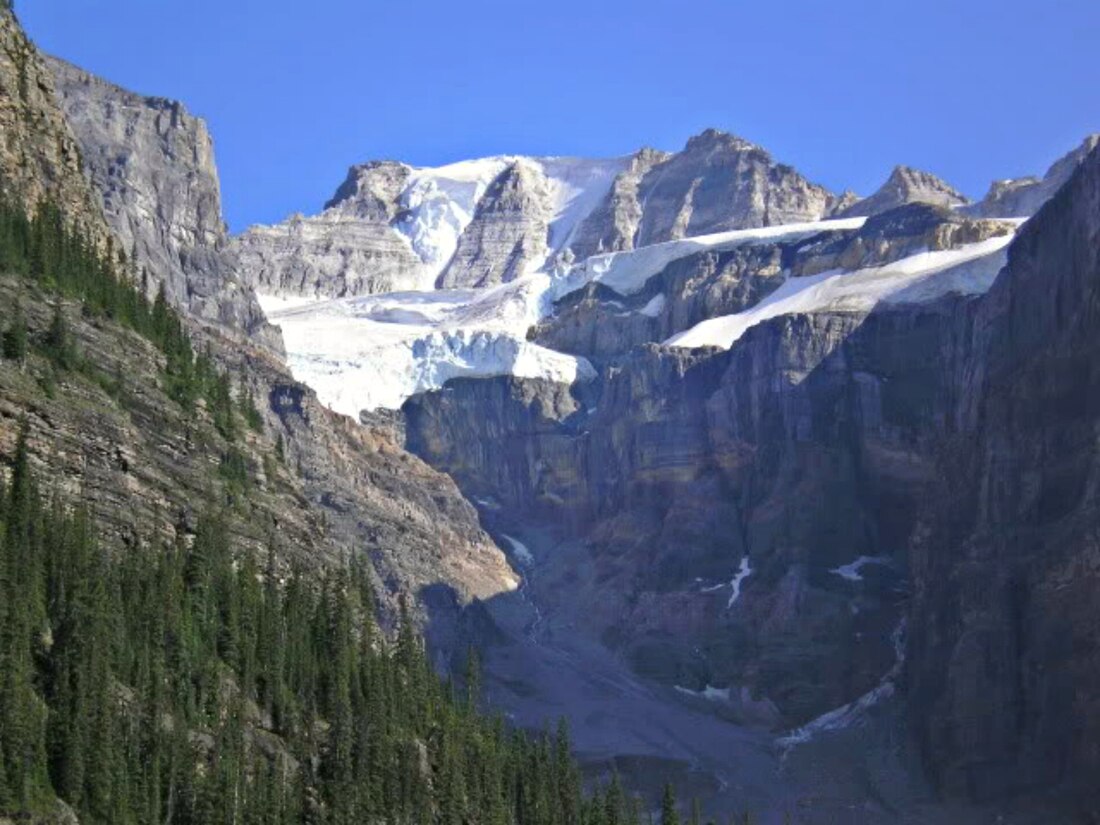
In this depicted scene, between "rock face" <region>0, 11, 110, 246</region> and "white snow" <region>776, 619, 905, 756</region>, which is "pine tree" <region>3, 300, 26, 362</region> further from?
"white snow" <region>776, 619, 905, 756</region>

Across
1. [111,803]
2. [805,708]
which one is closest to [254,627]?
[111,803]

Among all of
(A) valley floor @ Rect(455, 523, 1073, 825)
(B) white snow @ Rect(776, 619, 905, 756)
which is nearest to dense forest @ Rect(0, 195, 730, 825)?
(A) valley floor @ Rect(455, 523, 1073, 825)

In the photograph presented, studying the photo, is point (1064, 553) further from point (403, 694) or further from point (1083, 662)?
point (403, 694)

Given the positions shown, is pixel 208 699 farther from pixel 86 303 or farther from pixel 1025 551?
pixel 1025 551

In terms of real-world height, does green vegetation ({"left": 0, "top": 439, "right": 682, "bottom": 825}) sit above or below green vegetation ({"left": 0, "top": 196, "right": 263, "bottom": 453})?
below

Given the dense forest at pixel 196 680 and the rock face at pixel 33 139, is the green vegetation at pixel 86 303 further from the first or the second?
the rock face at pixel 33 139

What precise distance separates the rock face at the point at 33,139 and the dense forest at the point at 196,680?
2389 mm

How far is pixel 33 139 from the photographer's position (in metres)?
118

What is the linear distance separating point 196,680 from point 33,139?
34237 millimetres

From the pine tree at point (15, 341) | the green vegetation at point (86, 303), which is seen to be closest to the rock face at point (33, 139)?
the green vegetation at point (86, 303)

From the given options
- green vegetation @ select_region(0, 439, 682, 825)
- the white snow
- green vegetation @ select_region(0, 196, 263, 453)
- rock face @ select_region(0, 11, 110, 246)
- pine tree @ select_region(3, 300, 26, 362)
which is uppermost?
rock face @ select_region(0, 11, 110, 246)

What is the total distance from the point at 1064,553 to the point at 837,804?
2174cm

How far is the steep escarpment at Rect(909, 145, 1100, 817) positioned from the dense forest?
4990 centimetres

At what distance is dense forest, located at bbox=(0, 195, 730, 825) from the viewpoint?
82.2 metres
